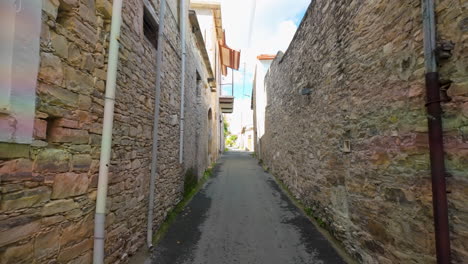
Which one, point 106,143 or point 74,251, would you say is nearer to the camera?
point 74,251

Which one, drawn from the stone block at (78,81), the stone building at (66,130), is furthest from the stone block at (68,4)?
the stone block at (78,81)

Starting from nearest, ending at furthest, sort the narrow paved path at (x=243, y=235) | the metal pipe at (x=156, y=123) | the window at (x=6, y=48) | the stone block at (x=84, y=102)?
the window at (x=6, y=48) → the stone block at (x=84, y=102) → the narrow paved path at (x=243, y=235) → the metal pipe at (x=156, y=123)

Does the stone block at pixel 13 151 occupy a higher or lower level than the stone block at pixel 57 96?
lower

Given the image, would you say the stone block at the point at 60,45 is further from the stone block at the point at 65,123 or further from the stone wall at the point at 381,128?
the stone wall at the point at 381,128

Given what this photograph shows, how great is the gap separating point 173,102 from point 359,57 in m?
3.83

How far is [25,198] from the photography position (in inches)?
66.1

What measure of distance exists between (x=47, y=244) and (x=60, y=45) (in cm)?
163

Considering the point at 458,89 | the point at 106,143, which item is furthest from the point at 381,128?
the point at 106,143

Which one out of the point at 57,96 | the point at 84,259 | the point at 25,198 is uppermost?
the point at 57,96

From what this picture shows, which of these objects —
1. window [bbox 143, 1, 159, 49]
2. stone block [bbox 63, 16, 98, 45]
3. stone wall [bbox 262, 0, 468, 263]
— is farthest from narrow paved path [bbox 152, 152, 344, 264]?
window [bbox 143, 1, 159, 49]

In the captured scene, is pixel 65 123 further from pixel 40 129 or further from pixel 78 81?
pixel 78 81

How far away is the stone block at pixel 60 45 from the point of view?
6.23ft

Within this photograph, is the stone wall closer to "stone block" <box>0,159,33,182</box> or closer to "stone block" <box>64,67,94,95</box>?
"stone block" <box>64,67,94,95</box>

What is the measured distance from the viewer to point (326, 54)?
432cm
